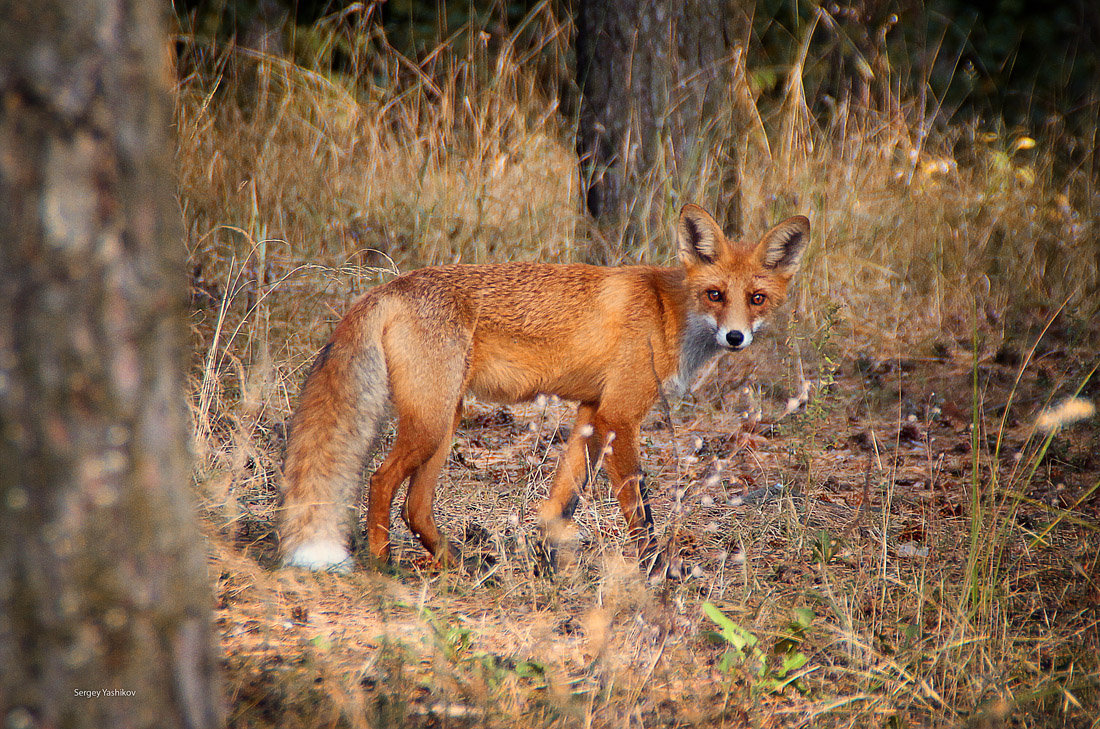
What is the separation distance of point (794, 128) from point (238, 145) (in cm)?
391

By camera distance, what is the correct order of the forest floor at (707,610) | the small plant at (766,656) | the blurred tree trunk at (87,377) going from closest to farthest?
the blurred tree trunk at (87,377), the forest floor at (707,610), the small plant at (766,656)

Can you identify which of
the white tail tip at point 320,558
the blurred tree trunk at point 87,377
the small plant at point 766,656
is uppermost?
the blurred tree trunk at point 87,377

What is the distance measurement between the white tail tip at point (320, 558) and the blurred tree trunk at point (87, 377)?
1.60 m

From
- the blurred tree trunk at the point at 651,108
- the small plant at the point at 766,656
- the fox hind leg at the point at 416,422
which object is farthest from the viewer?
the blurred tree trunk at the point at 651,108

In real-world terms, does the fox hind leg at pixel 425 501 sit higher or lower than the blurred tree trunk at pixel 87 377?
lower

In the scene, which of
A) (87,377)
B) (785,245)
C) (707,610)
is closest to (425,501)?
(707,610)

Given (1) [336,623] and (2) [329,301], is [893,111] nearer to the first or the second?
(2) [329,301]

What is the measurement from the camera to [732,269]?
3.63m

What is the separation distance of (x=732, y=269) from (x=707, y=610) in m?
1.87

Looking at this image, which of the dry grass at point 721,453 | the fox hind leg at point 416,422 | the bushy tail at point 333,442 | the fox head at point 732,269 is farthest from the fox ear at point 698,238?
the bushy tail at point 333,442

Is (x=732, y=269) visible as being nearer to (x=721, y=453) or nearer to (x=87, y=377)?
(x=721, y=453)

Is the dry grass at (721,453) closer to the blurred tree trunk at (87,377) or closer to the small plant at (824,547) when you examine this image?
the small plant at (824,547)

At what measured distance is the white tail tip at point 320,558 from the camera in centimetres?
269

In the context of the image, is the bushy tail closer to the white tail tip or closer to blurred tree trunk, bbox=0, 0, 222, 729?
the white tail tip
